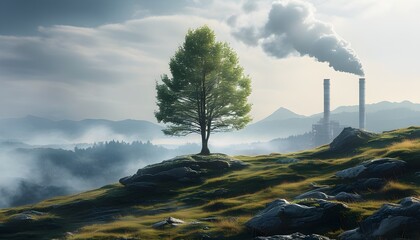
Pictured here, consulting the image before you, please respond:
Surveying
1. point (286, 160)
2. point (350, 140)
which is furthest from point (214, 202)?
point (350, 140)

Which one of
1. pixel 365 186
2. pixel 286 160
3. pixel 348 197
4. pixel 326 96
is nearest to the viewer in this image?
pixel 348 197

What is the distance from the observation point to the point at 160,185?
5509cm

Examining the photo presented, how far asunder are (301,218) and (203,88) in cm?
4890

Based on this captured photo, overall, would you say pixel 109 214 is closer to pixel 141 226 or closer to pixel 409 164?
pixel 141 226

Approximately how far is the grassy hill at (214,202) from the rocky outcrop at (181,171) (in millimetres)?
980

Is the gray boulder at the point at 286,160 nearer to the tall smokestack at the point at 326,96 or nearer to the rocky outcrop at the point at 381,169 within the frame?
the rocky outcrop at the point at 381,169

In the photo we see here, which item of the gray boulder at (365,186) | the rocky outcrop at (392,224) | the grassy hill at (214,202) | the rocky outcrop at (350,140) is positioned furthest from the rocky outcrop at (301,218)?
the rocky outcrop at (350,140)

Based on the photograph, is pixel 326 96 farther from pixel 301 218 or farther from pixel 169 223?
pixel 301 218

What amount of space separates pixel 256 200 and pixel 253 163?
25072 mm

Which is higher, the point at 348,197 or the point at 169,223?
the point at 348,197

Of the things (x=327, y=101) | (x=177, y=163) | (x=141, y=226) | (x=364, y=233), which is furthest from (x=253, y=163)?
(x=327, y=101)

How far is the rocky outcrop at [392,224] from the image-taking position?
20.9m

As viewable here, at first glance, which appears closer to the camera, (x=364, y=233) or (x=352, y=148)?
(x=364, y=233)

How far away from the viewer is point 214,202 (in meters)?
41.6
